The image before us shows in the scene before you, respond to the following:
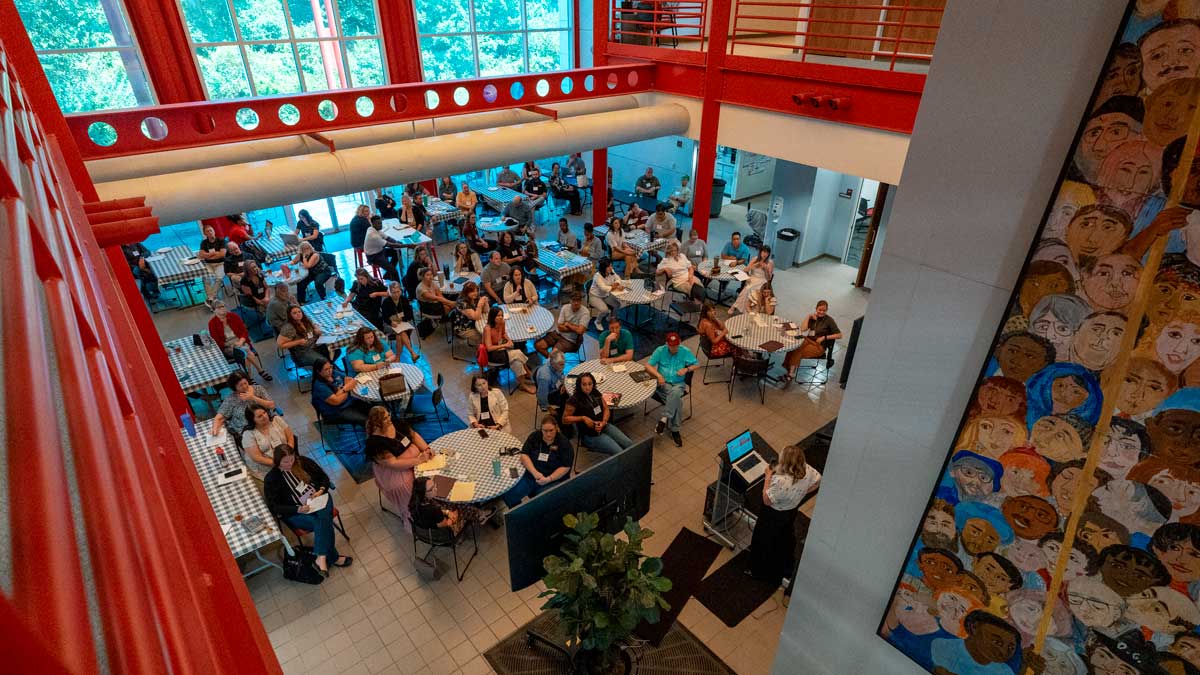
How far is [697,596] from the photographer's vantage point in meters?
5.85

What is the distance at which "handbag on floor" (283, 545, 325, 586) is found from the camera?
5.80 meters

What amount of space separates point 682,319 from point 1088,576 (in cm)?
775

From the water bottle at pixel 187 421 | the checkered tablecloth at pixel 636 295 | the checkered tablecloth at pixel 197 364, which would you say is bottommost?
the water bottle at pixel 187 421

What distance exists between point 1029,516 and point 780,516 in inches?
107

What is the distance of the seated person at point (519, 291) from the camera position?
29.9 ft

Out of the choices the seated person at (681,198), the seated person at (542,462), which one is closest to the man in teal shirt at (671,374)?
the seated person at (542,462)

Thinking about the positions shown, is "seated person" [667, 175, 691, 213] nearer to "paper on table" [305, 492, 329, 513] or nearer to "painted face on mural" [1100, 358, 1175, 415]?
"paper on table" [305, 492, 329, 513]

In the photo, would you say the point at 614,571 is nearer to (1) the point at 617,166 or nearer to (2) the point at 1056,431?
(2) the point at 1056,431

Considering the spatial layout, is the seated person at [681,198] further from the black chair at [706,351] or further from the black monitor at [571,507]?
the black monitor at [571,507]

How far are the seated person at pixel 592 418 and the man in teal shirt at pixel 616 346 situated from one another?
0.79 m

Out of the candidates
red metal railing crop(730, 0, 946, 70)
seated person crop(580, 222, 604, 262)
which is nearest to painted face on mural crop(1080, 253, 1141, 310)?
red metal railing crop(730, 0, 946, 70)

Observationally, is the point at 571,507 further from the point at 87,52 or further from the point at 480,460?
the point at 87,52

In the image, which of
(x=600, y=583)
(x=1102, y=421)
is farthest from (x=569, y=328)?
(x=1102, y=421)

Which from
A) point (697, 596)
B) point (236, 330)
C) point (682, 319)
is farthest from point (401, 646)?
point (682, 319)
